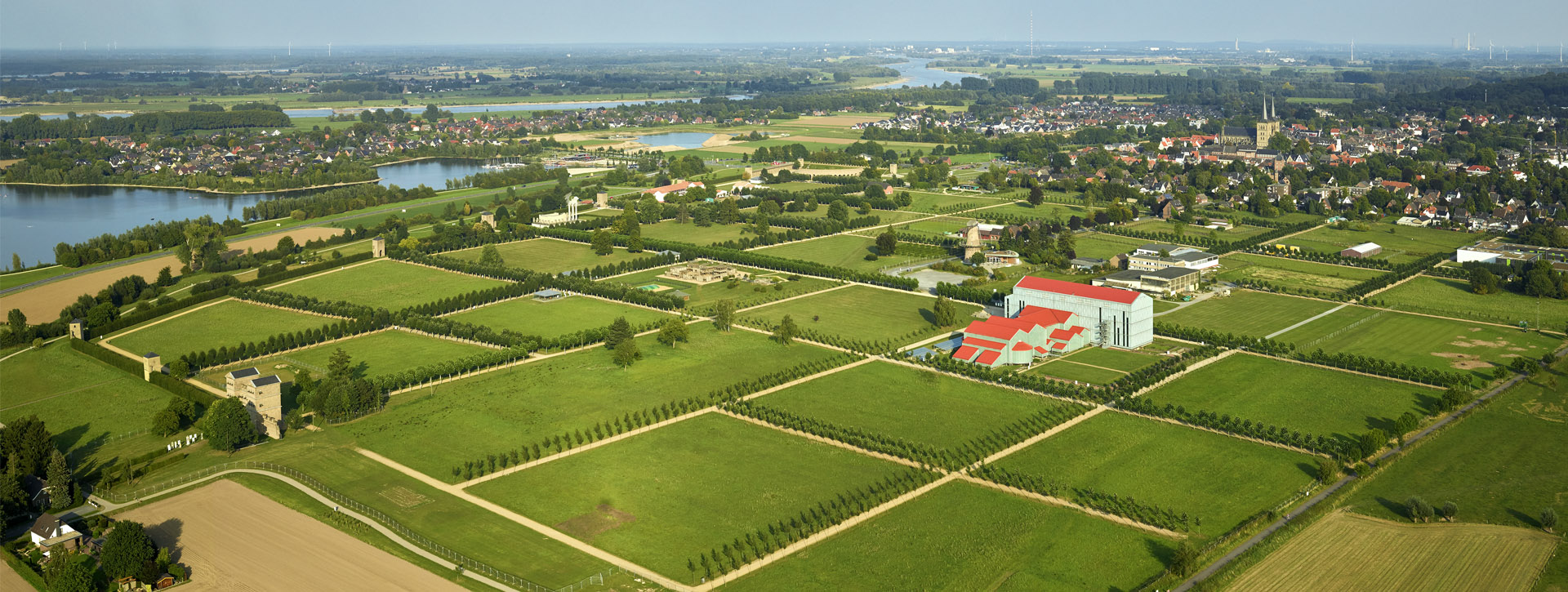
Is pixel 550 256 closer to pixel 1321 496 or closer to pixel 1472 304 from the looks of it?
pixel 1321 496

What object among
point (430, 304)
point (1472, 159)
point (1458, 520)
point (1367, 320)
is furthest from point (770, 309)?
point (1472, 159)

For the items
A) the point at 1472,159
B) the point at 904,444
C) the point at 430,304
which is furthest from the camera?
the point at 1472,159

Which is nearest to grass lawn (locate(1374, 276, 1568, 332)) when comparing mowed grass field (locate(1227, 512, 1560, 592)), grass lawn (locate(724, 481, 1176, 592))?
→ mowed grass field (locate(1227, 512, 1560, 592))

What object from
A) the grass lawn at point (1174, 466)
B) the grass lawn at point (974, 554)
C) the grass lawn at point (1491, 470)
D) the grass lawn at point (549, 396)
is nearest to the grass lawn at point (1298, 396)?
the grass lawn at point (1491, 470)

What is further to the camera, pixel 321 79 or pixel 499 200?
pixel 321 79

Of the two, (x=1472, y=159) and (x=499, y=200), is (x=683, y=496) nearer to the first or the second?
(x=499, y=200)

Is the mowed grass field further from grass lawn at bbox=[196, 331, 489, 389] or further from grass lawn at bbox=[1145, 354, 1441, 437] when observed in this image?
grass lawn at bbox=[196, 331, 489, 389]
